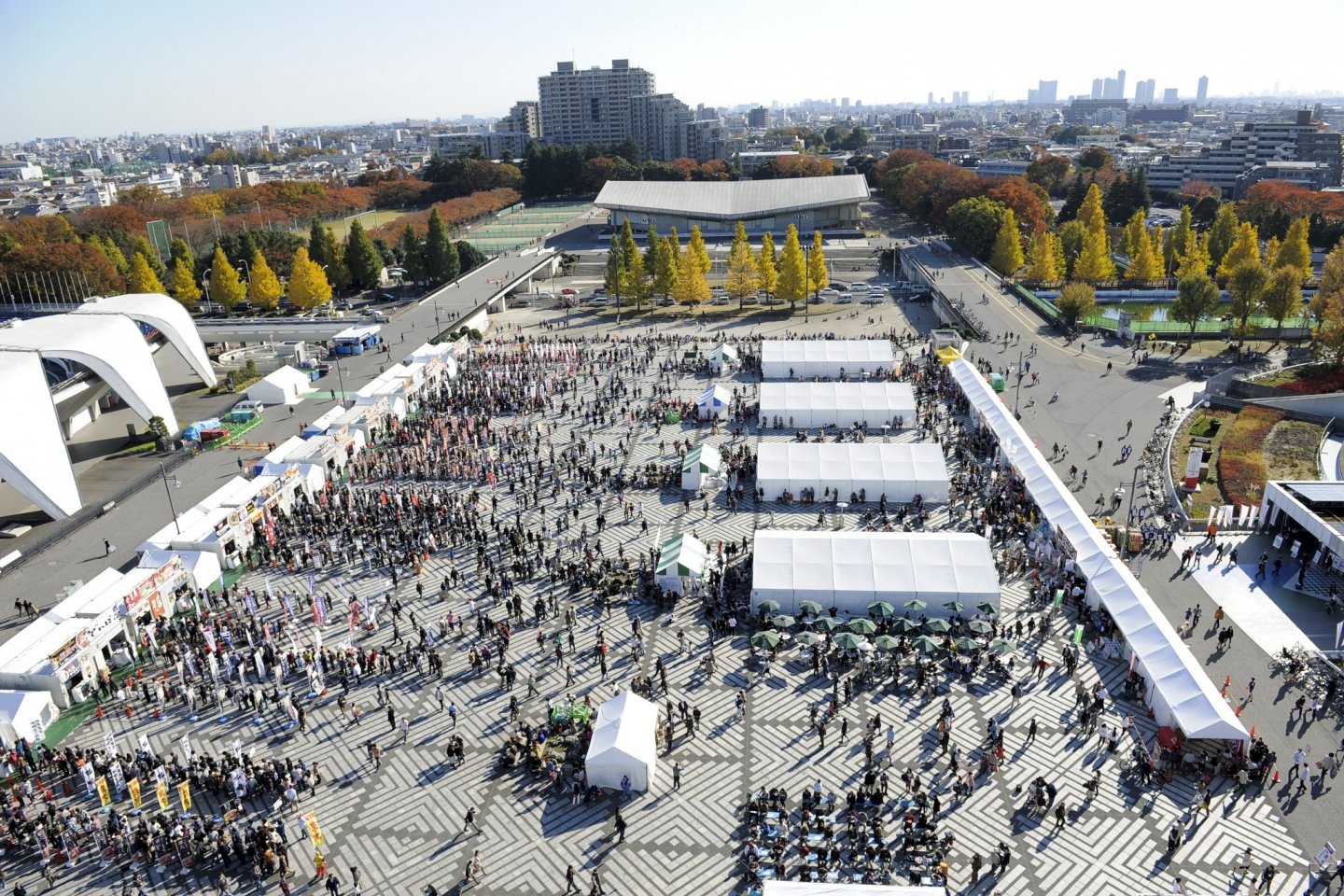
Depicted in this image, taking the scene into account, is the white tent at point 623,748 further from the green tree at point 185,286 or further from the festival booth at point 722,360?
the green tree at point 185,286

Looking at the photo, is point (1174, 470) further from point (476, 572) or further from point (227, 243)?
point (227, 243)

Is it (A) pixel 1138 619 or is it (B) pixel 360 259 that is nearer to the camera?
(A) pixel 1138 619

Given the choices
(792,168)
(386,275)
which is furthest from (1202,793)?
(792,168)

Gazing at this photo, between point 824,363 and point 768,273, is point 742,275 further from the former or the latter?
point 824,363

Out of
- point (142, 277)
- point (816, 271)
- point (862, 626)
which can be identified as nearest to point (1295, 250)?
point (816, 271)

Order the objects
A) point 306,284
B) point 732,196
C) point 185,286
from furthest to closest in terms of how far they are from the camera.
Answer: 1. point 732,196
2. point 185,286
3. point 306,284

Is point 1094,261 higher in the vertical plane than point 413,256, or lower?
lower

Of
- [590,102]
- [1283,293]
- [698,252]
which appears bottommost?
[1283,293]
